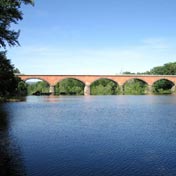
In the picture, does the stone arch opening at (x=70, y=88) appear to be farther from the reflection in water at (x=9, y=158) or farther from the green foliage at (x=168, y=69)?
the reflection in water at (x=9, y=158)

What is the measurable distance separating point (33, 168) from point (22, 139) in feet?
19.9

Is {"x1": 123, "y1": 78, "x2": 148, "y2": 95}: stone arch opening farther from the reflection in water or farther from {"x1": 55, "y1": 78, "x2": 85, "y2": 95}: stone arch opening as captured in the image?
the reflection in water

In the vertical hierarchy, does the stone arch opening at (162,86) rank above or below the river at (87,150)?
above

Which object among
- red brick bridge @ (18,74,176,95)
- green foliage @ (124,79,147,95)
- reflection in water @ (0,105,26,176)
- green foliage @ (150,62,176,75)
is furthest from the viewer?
green foliage @ (150,62,176,75)

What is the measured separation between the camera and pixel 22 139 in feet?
60.2

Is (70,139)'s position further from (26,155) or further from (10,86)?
(10,86)

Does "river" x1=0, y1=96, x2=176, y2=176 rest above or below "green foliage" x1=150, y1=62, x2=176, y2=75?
below

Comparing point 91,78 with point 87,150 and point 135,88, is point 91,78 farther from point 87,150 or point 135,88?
point 87,150

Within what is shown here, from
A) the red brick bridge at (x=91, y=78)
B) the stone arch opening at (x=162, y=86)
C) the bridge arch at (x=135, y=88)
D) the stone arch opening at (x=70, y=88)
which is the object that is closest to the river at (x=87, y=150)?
the red brick bridge at (x=91, y=78)

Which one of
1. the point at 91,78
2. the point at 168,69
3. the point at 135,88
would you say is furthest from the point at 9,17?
the point at 168,69

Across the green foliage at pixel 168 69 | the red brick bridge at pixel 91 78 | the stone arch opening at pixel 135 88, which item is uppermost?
the green foliage at pixel 168 69

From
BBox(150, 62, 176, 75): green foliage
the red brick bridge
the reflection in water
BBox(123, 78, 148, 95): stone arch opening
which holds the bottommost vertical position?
the reflection in water

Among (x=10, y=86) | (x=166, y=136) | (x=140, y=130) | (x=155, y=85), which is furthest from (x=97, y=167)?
(x=155, y=85)

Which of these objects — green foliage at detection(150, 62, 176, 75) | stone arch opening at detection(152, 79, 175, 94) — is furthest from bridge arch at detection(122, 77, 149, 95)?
green foliage at detection(150, 62, 176, 75)
